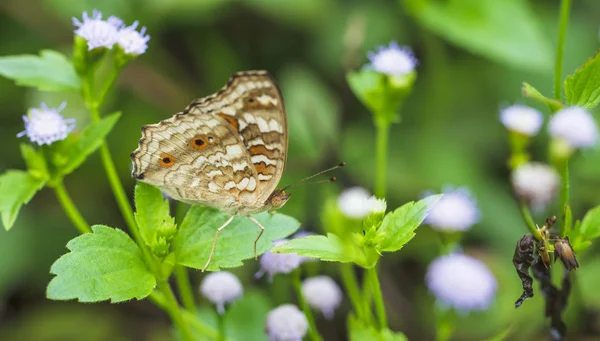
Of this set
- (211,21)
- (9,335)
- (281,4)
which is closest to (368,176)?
(281,4)

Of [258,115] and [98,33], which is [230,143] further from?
[98,33]

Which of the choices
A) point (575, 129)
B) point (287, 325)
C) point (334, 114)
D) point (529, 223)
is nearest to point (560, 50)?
point (575, 129)

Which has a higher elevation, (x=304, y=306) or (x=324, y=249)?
(x=324, y=249)

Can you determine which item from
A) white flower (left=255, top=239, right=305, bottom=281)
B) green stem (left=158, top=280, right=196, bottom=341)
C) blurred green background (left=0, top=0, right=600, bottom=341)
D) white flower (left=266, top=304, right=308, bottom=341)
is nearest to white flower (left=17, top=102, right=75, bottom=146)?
green stem (left=158, top=280, right=196, bottom=341)

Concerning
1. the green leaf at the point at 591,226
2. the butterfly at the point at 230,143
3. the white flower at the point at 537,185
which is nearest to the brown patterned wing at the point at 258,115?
the butterfly at the point at 230,143

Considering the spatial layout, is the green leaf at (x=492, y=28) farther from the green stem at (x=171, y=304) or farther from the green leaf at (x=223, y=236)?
the green stem at (x=171, y=304)

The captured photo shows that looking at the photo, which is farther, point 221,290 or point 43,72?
point 43,72

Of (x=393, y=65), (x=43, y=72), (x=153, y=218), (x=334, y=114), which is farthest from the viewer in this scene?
(x=334, y=114)

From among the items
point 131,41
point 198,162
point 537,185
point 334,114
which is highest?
point 131,41
